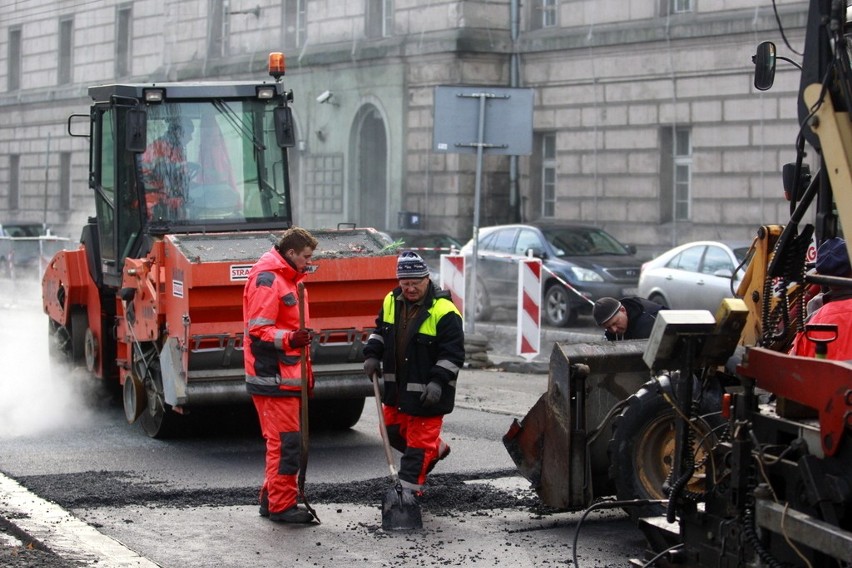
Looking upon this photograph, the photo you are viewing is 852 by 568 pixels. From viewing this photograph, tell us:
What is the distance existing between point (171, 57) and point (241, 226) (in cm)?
3002

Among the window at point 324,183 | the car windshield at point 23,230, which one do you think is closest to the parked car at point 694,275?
the window at point 324,183

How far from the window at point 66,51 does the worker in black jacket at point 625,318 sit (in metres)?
36.5

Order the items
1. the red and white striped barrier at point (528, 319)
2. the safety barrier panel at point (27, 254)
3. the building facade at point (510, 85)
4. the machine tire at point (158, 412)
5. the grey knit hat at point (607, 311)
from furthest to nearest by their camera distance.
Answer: the safety barrier panel at point (27, 254) → the building facade at point (510, 85) → the red and white striped barrier at point (528, 319) → the machine tire at point (158, 412) → the grey knit hat at point (607, 311)

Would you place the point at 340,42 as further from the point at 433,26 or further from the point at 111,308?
the point at 111,308

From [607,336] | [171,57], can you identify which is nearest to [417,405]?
[607,336]

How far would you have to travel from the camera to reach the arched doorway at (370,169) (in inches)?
1457

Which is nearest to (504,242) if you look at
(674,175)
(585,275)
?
(585,275)

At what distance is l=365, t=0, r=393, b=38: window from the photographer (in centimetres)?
3566

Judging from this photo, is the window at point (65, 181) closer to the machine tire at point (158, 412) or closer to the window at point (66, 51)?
the window at point (66, 51)

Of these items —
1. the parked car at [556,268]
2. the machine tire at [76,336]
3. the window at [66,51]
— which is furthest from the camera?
the window at [66,51]

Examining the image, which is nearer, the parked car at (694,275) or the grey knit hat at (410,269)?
the grey knit hat at (410,269)

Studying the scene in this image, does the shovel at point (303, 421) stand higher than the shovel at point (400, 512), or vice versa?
the shovel at point (303, 421)

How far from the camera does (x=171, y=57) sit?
40.9 meters

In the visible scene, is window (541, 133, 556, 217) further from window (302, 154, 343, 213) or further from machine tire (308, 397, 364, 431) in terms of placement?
machine tire (308, 397, 364, 431)
